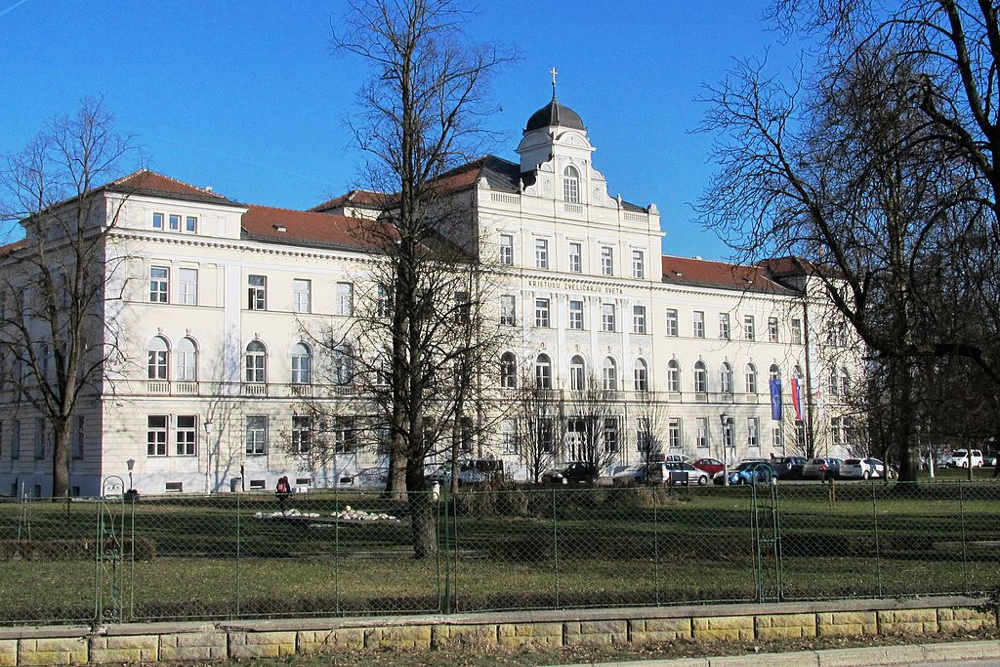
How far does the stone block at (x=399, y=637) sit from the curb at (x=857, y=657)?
183cm

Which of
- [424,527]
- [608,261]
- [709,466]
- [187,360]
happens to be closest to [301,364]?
[187,360]

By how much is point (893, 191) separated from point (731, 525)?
14.3 metres

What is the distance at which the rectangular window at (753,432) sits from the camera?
268ft

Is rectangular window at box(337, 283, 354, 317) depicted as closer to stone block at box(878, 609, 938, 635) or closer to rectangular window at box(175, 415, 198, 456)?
rectangular window at box(175, 415, 198, 456)

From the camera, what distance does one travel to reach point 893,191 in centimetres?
1861

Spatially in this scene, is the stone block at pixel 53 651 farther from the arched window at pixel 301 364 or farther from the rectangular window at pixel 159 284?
the arched window at pixel 301 364

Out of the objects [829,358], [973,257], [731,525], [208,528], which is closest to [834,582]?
[973,257]

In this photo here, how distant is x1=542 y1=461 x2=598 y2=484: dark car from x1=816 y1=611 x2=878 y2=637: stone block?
133 ft

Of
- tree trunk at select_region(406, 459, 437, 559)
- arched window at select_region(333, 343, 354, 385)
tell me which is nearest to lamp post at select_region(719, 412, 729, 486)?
arched window at select_region(333, 343, 354, 385)

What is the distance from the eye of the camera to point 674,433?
255ft

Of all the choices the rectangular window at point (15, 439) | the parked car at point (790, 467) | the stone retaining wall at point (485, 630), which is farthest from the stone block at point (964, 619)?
the rectangular window at point (15, 439)

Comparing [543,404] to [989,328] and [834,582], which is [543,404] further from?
[834,582]

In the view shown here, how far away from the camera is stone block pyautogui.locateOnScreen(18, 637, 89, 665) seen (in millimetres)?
11398

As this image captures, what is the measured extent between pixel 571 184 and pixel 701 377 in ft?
59.5
